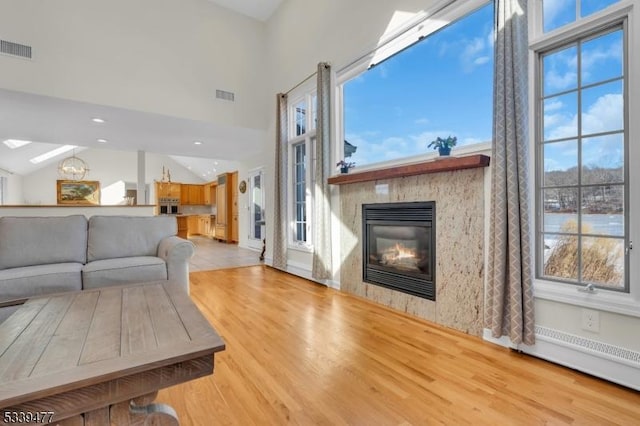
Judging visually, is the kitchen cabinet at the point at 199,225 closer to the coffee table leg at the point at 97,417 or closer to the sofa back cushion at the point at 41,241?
the sofa back cushion at the point at 41,241

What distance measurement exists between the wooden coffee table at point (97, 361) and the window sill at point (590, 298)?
2061mm

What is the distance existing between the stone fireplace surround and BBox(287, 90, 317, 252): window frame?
1.40 m

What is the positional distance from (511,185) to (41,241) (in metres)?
4.02

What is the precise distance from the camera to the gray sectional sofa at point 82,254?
2414mm

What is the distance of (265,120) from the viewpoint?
542 centimetres

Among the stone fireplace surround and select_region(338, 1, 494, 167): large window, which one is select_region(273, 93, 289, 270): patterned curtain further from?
the stone fireplace surround

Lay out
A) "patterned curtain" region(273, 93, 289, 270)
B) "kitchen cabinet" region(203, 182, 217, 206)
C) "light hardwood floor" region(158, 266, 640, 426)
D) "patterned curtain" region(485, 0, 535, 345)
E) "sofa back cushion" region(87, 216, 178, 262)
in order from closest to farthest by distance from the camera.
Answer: "light hardwood floor" region(158, 266, 640, 426), "patterned curtain" region(485, 0, 535, 345), "sofa back cushion" region(87, 216, 178, 262), "patterned curtain" region(273, 93, 289, 270), "kitchen cabinet" region(203, 182, 217, 206)

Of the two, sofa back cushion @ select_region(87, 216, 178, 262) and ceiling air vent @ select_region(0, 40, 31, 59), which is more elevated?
ceiling air vent @ select_region(0, 40, 31, 59)

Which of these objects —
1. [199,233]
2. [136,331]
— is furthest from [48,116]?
[199,233]

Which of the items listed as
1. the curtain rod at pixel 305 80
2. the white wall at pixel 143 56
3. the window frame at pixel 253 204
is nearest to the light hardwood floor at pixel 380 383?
the curtain rod at pixel 305 80

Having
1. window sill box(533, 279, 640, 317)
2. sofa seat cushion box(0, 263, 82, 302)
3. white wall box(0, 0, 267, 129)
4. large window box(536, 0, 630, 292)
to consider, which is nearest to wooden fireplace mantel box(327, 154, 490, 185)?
large window box(536, 0, 630, 292)

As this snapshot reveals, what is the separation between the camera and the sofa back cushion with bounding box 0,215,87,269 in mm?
2646

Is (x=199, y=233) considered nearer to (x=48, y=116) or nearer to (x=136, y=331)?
(x=48, y=116)

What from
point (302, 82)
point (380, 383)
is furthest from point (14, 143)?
point (380, 383)
